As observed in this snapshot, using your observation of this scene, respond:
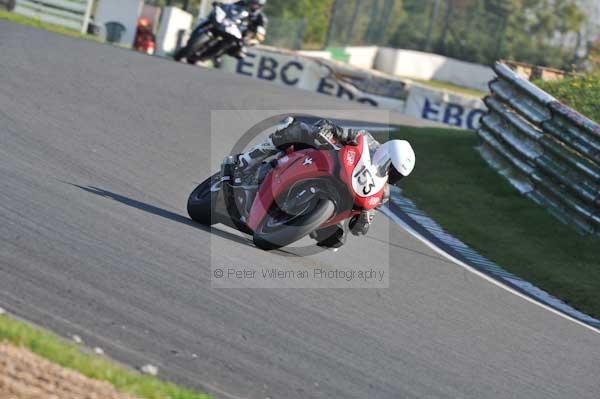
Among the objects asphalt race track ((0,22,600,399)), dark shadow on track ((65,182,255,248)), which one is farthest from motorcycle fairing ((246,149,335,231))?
asphalt race track ((0,22,600,399))

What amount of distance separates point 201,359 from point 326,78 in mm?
18972

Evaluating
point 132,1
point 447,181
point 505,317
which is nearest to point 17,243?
point 505,317

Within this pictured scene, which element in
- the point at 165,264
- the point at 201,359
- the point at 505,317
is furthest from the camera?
the point at 505,317

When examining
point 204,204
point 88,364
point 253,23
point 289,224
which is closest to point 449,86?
point 253,23

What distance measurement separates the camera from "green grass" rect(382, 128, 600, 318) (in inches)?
371

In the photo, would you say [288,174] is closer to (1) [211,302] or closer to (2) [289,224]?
(2) [289,224]

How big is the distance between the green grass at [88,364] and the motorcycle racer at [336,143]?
3.08 m

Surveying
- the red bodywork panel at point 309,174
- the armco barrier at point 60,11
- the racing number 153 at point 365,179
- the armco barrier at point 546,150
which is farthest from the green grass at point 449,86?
the racing number 153 at point 365,179

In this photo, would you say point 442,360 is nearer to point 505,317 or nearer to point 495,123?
point 505,317

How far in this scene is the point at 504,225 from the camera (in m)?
11.1

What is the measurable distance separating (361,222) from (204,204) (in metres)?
1.14

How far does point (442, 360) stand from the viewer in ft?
19.9

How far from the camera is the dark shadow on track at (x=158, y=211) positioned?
7760 millimetres

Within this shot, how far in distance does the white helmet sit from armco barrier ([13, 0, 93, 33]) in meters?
17.6
